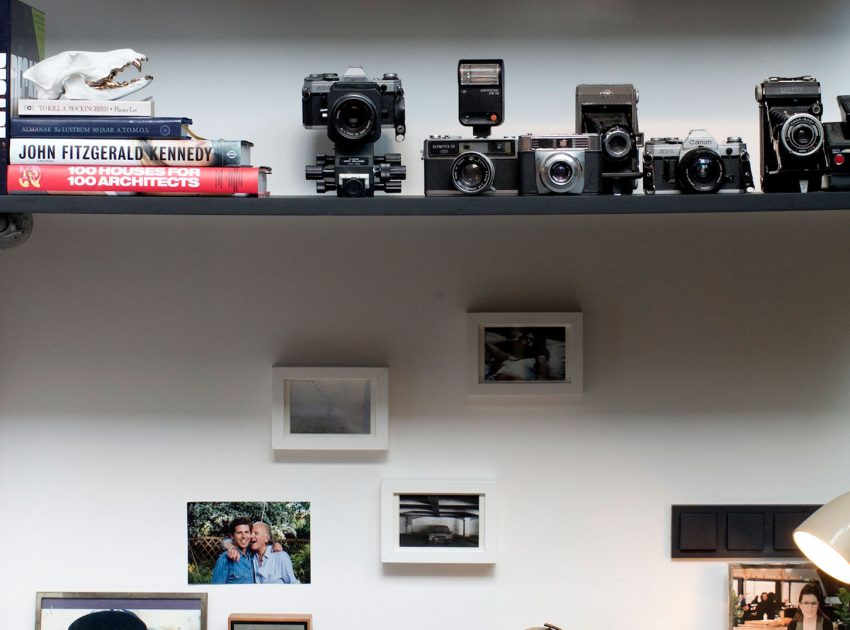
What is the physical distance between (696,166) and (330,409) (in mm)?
695

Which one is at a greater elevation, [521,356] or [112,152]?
[112,152]

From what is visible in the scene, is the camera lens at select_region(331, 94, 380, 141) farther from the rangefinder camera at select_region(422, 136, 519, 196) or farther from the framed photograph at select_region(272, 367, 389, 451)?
the framed photograph at select_region(272, 367, 389, 451)

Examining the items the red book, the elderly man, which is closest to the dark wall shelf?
the red book

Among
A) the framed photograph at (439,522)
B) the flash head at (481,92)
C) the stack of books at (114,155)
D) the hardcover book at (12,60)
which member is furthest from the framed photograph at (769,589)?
the hardcover book at (12,60)

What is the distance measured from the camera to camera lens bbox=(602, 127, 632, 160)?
1.15 m

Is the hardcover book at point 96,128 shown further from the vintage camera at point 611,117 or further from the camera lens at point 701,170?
the camera lens at point 701,170

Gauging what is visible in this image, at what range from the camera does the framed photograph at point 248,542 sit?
55.0 inches

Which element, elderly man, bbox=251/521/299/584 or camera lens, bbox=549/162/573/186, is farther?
elderly man, bbox=251/521/299/584

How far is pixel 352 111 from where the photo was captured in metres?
1.17

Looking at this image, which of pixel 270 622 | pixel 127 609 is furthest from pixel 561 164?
pixel 127 609

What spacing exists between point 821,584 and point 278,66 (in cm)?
125

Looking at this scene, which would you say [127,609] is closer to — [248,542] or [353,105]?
[248,542]

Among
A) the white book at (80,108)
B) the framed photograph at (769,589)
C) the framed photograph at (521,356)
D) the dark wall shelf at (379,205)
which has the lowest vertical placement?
the framed photograph at (769,589)

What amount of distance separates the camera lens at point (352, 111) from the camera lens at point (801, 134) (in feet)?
1.88
